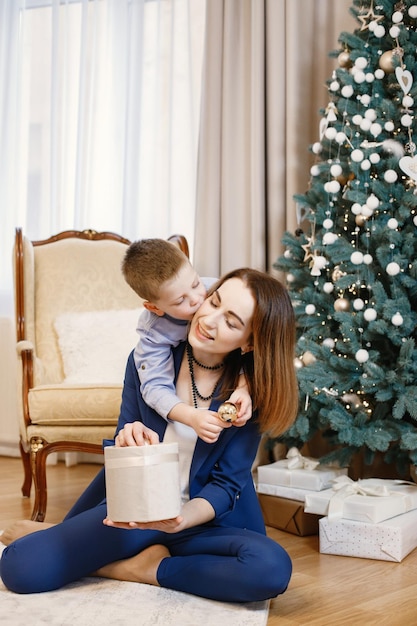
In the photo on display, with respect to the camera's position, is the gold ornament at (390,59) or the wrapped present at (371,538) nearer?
the wrapped present at (371,538)

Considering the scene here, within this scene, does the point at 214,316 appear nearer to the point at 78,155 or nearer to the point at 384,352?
the point at 384,352

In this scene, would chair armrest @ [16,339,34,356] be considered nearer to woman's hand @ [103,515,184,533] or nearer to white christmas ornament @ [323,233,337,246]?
white christmas ornament @ [323,233,337,246]

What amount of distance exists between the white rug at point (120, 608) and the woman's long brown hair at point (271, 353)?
418 millimetres

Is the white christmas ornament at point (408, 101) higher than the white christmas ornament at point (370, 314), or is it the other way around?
the white christmas ornament at point (408, 101)

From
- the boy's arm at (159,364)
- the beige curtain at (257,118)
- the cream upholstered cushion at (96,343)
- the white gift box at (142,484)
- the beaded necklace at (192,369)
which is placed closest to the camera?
the white gift box at (142,484)

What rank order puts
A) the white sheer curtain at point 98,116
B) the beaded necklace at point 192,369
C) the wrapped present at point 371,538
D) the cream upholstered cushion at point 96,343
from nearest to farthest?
the beaded necklace at point 192,369 < the wrapped present at point 371,538 < the cream upholstered cushion at point 96,343 < the white sheer curtain at point 98,116

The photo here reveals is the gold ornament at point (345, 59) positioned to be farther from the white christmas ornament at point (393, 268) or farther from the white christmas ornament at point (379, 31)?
the white christmas ornament at point (393, 268)

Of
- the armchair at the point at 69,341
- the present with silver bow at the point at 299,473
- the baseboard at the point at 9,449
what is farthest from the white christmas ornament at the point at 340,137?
the baseboard at the point at 9,449

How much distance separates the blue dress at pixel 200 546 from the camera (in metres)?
1.86

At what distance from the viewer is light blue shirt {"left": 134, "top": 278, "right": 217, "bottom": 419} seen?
2027mm

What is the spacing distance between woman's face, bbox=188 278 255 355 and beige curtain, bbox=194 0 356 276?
5.70 ft

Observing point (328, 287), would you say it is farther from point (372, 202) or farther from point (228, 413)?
point (228, 413)

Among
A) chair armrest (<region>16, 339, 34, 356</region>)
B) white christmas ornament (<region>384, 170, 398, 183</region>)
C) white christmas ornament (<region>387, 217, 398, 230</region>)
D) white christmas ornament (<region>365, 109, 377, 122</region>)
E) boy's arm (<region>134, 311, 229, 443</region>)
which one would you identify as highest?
white christmas ornament (<region>365, 109, 377, 122</region>)

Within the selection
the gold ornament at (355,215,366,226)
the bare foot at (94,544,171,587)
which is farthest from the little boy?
the gold ornament at (355,215,366,226)
